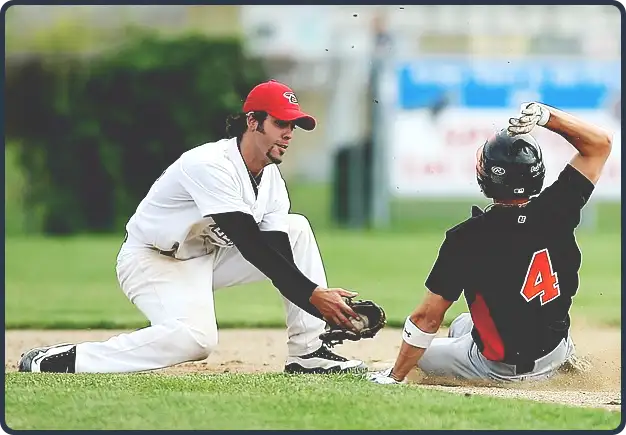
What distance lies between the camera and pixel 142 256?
A: 5.77 meters

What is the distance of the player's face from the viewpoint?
17.6 ft

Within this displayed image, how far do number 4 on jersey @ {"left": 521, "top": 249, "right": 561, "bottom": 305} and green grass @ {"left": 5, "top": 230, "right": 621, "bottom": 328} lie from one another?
10.3 feet

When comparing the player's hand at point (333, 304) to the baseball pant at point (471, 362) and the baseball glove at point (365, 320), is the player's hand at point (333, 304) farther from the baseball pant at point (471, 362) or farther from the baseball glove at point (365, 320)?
the baseball pant at point (471, 362)

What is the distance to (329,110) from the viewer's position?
774 inches

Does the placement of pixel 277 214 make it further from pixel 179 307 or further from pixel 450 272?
pixel 450 272

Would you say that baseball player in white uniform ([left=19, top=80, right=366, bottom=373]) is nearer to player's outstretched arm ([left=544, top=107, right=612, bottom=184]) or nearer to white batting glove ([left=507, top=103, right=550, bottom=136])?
white batting glove ([left=507, top=103, right=550, bottom=136])

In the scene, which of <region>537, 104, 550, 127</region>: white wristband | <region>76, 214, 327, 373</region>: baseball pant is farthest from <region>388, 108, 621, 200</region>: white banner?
<region>537, 104, 550, 127</region>: white wristband

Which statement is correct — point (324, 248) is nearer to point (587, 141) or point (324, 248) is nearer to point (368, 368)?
point (368, 368)

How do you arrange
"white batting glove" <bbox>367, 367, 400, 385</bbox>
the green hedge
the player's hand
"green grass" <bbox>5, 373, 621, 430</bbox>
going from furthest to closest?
the green hedge < the player's hand < "white batting glove" <bbox>367, 367, 400, 385</bbox> < "green grass" <bbox>5, 373, 621, 430</bbox>

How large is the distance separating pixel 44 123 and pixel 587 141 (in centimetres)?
1354

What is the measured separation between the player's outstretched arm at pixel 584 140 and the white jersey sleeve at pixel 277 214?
4.79 feet

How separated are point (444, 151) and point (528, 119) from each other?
12699 millimetres

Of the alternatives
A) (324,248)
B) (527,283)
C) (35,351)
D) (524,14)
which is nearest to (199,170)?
(35,351)

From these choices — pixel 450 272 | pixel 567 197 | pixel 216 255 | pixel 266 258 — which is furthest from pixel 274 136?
pixel 567 197
